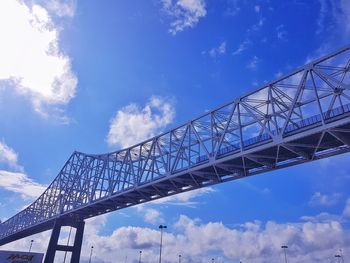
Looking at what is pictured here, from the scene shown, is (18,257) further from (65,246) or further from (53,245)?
(65,246)

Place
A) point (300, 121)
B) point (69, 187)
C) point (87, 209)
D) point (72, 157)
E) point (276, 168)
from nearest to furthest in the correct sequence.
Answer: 1. point (300, 121)
2. point (276, 168)
3. point (87, 209)
4. point (69, 187)
5. point (72, 157)

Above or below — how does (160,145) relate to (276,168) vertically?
above

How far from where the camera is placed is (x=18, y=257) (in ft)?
255

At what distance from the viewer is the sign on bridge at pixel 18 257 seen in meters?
76.9

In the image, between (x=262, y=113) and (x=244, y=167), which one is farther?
(x=244, y=167)

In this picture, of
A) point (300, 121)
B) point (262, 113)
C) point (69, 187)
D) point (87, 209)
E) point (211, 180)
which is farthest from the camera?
point (69, 187)

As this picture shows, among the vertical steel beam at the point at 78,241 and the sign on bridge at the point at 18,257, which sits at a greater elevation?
the vertical steel beam at the point at 78,241

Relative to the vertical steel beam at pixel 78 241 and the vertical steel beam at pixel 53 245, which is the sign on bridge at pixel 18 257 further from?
the vertical steel beam at pixel 78 241

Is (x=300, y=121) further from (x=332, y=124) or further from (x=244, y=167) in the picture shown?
(x=244, y=167)

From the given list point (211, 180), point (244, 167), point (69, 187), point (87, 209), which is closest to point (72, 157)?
point (69, 187)

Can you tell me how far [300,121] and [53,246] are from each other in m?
65.7

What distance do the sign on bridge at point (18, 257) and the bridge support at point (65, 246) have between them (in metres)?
4.29

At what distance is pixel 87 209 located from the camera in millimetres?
78500

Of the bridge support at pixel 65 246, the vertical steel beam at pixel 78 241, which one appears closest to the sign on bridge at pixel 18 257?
the bridge support at pixel 65 246
